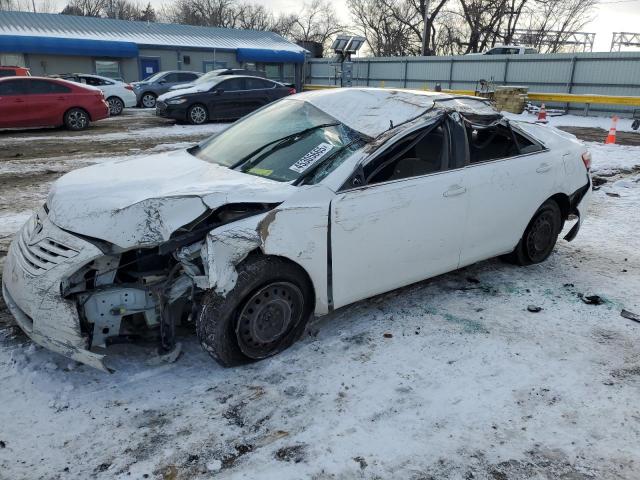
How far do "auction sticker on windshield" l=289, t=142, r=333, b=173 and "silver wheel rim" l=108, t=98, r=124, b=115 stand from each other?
1788 centimetres

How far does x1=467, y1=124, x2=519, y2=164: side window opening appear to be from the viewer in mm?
4129

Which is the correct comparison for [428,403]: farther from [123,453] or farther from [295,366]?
[123,453]

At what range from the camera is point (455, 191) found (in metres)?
3.82

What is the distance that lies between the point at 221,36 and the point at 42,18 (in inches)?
406

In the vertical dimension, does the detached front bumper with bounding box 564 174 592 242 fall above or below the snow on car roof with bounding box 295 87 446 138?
below

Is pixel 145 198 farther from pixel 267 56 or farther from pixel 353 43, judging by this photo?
pixel 267 56

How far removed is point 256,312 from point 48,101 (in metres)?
13.0

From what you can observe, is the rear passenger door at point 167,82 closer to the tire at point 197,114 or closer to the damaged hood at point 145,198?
the tire at point 197,114

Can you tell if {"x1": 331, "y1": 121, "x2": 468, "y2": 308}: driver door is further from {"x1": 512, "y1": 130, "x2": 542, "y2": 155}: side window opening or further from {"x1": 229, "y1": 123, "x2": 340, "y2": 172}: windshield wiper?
{"x1": 512, "y1": 130, "x2": 542, "y2": 155}: side window opening

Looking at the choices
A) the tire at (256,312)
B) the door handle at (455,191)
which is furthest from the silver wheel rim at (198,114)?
the tire at (256,312)

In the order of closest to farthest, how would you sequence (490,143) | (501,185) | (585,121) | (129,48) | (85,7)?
1. (501,185)
2. (490,143)
3. (585,121)
4. (129,48)
5. (85,7)

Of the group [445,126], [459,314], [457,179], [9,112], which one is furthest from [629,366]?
[9,112]

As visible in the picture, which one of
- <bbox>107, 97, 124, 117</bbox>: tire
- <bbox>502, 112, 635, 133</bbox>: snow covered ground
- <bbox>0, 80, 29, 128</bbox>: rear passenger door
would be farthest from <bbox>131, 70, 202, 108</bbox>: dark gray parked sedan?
<bbox>502, 112, 635, 133</bbox>: snow covered ground

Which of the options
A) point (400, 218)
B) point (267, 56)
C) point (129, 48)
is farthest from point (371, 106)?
point (267, 56)
